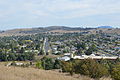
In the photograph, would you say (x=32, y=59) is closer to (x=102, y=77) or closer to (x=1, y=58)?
(x=1, y=58)

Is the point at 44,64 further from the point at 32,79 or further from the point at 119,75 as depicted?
the point at 32,79

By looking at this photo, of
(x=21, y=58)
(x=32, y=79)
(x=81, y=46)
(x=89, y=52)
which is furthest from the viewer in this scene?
(x=81, y=46)

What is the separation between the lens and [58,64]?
92.9 ft

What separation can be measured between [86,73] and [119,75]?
6.14 feet

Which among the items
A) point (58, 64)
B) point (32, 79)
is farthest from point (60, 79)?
point (58, 64)

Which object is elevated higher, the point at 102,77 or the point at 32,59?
the point at 102,77

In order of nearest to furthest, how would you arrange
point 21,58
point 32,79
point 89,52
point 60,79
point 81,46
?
point 32,79
point 60,79
point 21,58
point 89,52
point 81,46

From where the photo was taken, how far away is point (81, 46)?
67812mm

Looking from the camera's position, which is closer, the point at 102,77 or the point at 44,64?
the point at 102,77

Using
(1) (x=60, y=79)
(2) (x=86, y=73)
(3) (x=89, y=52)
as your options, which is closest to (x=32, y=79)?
(1) (x=60, y=79)

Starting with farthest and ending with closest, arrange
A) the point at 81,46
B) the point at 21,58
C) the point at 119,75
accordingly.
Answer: the point at 81,46, the point at 21,58, the point at 119,75

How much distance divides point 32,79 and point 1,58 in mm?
41050

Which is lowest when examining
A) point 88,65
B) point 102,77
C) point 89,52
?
point 89,52

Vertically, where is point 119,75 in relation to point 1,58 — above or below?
above
